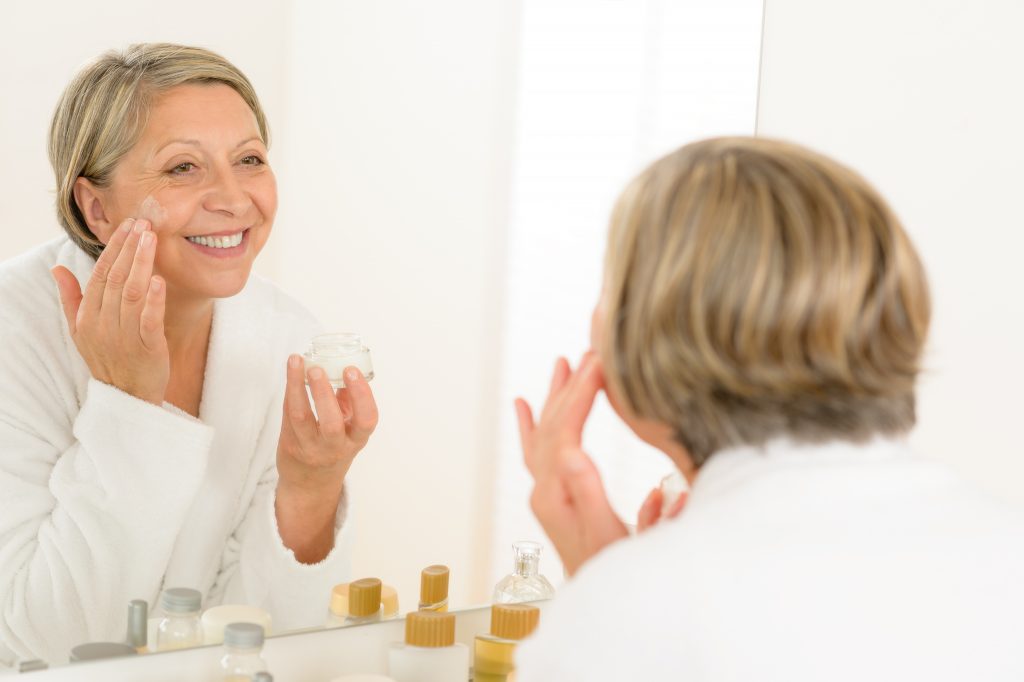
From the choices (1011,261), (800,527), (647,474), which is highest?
(1011,261)

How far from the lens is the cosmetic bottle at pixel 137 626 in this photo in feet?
3.29

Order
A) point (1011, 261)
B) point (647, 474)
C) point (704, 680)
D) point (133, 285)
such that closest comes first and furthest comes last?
point (704, 680)
point (133, 285)
point (647, 474)
point (1011, 261)

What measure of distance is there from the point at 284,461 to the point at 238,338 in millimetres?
126

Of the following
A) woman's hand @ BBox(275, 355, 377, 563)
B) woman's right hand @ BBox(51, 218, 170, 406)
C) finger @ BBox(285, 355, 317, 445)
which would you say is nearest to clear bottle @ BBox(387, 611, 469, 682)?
woman's hand @ BBox(275, 355, 377, 563)

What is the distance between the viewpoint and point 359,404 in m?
1.07

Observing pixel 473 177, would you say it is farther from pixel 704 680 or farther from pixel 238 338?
pixel 704 680

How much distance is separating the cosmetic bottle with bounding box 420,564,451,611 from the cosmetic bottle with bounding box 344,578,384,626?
0.18 ft

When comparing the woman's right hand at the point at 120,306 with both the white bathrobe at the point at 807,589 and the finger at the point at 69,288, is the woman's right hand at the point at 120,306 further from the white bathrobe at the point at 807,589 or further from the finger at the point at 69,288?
the white bathrobe at the point at 807,589

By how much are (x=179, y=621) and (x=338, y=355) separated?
0.29 metres

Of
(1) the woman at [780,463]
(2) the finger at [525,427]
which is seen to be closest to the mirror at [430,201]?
(2) the finger at [525,427]

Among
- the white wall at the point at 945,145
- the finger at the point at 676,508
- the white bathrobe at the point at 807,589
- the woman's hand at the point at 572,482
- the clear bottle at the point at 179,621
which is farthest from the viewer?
the white wall at the point at 945,145

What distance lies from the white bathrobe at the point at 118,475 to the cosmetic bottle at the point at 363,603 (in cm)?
7

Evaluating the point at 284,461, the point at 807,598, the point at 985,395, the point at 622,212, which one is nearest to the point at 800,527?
the point at 807,598

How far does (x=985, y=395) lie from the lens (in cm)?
143
